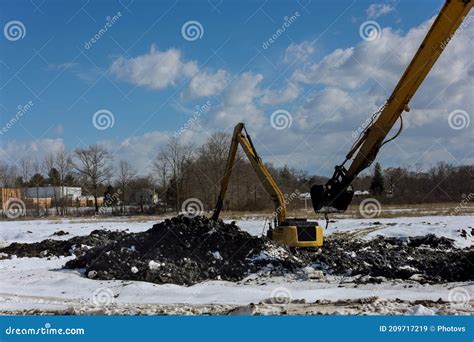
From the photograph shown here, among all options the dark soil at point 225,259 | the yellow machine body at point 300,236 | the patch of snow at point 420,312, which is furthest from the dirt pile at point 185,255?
the patch of snow at point 420,312

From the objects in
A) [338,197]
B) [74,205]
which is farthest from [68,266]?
[74,205]

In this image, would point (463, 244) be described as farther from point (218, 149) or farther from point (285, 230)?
point (218, 149)

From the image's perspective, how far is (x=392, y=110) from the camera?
46.1 feet

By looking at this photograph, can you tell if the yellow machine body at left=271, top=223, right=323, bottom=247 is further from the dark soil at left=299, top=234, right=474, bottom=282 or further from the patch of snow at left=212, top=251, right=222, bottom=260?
the patch of snow at left=212, top=251, right=222, bottom=260

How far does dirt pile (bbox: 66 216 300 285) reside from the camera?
1384 cm

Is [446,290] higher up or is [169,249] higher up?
[169,249]

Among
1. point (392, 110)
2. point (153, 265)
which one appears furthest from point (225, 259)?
point (392, 110)

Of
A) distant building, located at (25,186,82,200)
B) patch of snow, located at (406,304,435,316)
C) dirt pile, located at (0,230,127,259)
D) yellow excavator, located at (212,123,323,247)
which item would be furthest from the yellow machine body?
distant building, located at (25,186,82,200)

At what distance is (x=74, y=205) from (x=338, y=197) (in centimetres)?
5349

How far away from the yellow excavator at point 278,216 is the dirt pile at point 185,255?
53 cm

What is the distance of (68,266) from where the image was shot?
15531mm

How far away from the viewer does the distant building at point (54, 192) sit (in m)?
61.7

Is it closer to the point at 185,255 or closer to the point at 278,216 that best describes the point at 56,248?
the point at 185,255

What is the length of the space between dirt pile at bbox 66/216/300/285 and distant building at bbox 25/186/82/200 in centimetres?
4767
